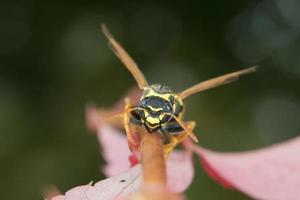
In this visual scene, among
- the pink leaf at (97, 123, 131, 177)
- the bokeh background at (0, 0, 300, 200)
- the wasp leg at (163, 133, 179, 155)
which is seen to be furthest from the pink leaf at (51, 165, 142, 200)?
the bokeh background at (0, 0, 300, 200)

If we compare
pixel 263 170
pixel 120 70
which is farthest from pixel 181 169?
pixel 120 70

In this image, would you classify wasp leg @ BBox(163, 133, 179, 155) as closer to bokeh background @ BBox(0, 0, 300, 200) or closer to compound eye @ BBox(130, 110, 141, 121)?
compound eye @ BBox(130, 110, 141, 121)

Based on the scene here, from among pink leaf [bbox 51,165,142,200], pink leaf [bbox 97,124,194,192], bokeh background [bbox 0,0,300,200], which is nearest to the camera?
pink leaf [bbox 51,165,142,200]

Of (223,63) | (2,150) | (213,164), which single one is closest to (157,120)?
(213,164)

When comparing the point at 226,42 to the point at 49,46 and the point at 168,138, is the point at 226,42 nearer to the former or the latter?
the point at 49,46

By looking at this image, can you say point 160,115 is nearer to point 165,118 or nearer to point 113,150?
point 165,118

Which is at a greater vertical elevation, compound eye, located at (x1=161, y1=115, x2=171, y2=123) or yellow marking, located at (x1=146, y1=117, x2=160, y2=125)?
yellow marking, located at (x1=146, y1=117, x2=160, y2=125)

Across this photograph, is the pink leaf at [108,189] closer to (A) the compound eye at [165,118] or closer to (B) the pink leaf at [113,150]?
(A) the compound eye at [165,118]
